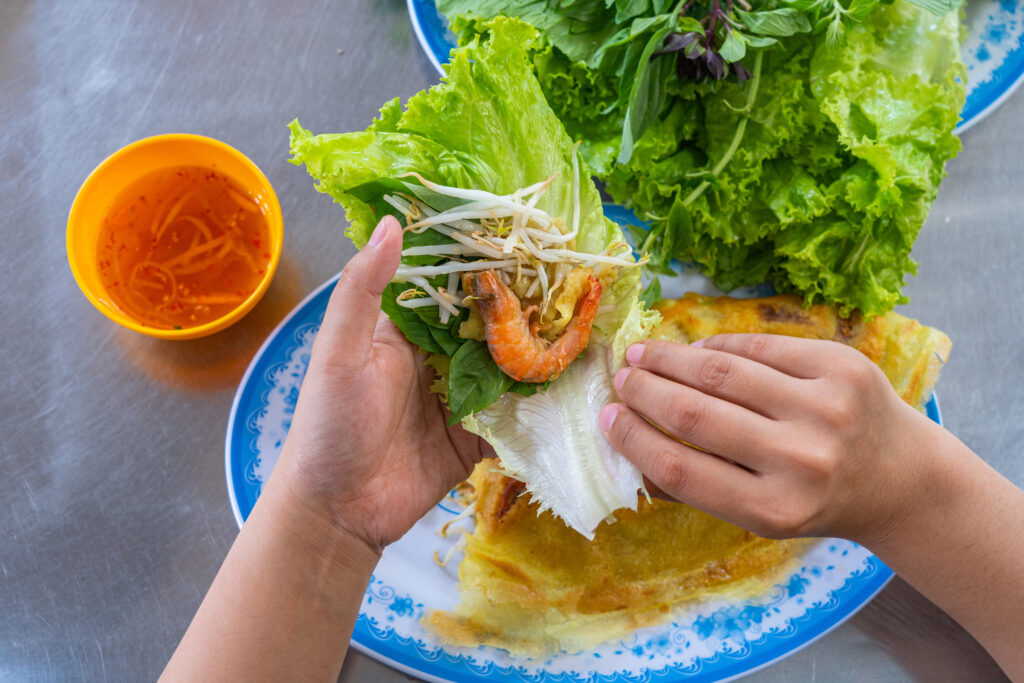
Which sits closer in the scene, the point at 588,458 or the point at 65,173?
the point at 588,458

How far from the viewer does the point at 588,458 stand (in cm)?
185

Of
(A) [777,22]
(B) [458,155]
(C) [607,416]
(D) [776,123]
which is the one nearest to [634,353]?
(C) [607,416]

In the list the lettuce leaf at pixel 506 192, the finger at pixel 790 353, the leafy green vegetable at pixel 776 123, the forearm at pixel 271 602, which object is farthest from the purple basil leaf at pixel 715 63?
the forearm at pixel 271 602

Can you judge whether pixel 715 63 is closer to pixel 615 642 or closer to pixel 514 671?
pixel 615 642

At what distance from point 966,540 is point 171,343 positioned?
2.75m

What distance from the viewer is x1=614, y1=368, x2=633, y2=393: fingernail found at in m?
1.83

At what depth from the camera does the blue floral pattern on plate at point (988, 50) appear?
101 inches

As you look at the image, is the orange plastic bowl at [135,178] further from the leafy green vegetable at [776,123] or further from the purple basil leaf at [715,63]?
the purple basil leaf at [715,63]

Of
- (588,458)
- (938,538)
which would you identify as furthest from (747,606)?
(588,458)

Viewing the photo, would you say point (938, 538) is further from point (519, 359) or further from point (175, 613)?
point (175, 613)

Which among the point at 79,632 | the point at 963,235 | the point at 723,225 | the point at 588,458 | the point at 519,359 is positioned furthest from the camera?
the point at 963,235

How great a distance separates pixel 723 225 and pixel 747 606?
1.29 m

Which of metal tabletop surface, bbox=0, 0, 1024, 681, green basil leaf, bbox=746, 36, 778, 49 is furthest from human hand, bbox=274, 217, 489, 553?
green basil leaf, bbox=746, 36, 778, 49

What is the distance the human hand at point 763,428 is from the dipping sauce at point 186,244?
1.40 meters
